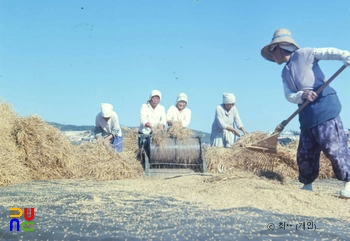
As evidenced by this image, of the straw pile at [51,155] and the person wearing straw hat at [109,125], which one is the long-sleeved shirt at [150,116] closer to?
the person wearing straw hat at [109,125]

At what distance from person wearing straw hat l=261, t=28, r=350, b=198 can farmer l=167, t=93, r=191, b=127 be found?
11.6 feet

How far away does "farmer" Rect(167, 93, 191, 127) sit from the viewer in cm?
836

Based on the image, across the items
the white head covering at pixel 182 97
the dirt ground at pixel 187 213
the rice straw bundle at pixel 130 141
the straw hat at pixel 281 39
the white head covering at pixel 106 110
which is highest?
the straw hat at pixel 281 39

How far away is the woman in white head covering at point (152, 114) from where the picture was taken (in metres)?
7.99

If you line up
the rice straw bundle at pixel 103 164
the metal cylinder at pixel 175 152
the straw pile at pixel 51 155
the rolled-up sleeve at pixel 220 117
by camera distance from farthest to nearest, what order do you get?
the rolled-up sleeve at pixel 220 117, the metal cylinder at pixel 175 152, the rice straw bundle at pixel 103 164, the straw pile at pixel 51 155

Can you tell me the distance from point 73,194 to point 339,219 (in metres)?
2.66

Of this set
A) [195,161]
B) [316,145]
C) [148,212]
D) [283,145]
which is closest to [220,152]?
[195,161]

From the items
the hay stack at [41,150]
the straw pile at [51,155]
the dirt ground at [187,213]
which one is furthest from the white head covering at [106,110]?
the dirt ground at [187,213]

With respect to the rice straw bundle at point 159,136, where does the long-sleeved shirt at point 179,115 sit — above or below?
above

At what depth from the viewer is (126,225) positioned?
300cm

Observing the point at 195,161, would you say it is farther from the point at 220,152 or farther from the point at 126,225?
the point at 126,225

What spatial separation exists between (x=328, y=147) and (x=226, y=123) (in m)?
4.21

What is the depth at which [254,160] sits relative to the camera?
6.96m

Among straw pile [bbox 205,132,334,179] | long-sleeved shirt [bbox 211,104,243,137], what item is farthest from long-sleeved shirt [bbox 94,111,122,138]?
long-sleeved shirt [bbox 211,104,243,137]
